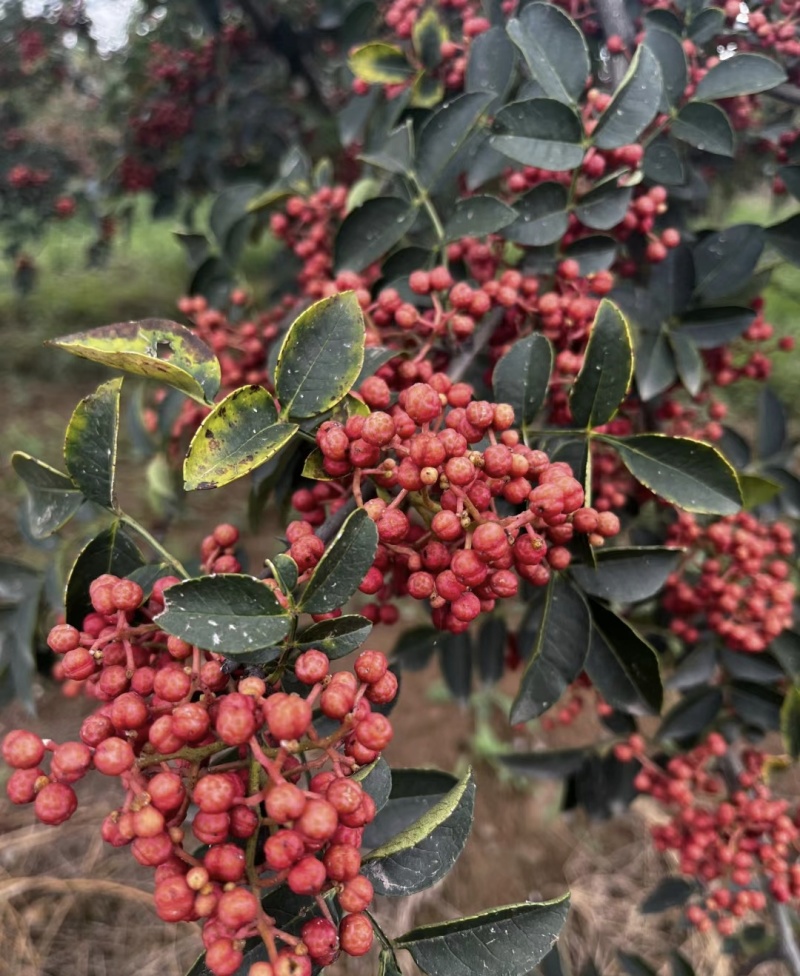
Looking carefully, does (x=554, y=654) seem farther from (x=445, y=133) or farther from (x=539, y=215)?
Result: (x=445, y=133)

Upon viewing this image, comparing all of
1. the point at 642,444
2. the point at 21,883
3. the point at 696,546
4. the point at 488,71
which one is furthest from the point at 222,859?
the point at 21,883

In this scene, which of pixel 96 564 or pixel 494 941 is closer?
pixel 494 941

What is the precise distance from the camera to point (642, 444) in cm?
87

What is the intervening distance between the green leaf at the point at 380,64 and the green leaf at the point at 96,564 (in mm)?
972

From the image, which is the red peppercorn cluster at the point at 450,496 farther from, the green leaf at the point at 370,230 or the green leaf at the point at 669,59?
the green leaf at the point at 669,59

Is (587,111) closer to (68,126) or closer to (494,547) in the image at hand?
(494,547)

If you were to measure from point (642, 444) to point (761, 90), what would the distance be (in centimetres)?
54

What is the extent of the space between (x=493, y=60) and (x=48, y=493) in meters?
0.88

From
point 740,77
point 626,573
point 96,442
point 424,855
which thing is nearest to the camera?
point 424,855

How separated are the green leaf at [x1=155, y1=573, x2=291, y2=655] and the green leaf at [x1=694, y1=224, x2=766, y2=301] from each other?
3.11 feet

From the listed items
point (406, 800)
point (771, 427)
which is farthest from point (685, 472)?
point (771, 427)

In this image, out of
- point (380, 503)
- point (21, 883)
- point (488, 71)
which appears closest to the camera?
point (380, 503)

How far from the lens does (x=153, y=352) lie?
75 centimetres

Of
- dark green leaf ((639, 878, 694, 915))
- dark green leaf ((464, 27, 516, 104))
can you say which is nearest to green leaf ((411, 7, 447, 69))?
dark green leaf ((464, 27, 516, 104))
